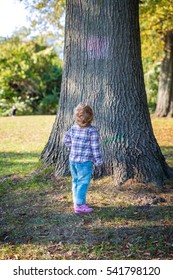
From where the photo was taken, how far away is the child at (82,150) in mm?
5648

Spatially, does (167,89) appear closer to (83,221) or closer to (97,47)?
(97,47)

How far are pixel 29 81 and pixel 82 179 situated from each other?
30.3m

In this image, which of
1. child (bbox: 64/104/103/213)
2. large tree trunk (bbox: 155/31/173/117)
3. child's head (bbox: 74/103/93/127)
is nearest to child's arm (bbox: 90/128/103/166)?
child (bbox: 64/104/103/213)

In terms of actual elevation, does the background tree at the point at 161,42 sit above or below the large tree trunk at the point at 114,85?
above

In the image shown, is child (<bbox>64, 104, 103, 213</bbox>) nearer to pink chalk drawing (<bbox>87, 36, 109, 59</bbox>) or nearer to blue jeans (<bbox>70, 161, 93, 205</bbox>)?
blue jeans (<bbox>70, 161, 93, 205</bbox>)

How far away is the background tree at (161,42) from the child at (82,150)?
1265cm

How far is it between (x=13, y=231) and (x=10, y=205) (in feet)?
3.46

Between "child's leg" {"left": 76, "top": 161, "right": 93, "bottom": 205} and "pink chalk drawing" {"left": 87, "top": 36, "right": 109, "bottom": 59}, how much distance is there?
2.06 metres

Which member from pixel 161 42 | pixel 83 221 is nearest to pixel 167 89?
pixel 161 42

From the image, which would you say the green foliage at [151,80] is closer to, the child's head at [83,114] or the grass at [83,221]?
the grass at [83,221]

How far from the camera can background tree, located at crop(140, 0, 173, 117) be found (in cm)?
1795

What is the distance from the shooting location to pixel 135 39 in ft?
23.5

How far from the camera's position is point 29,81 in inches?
1389

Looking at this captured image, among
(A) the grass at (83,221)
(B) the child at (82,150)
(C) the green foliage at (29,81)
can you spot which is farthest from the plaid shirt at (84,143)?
(C) the green foliage at (29,81)
